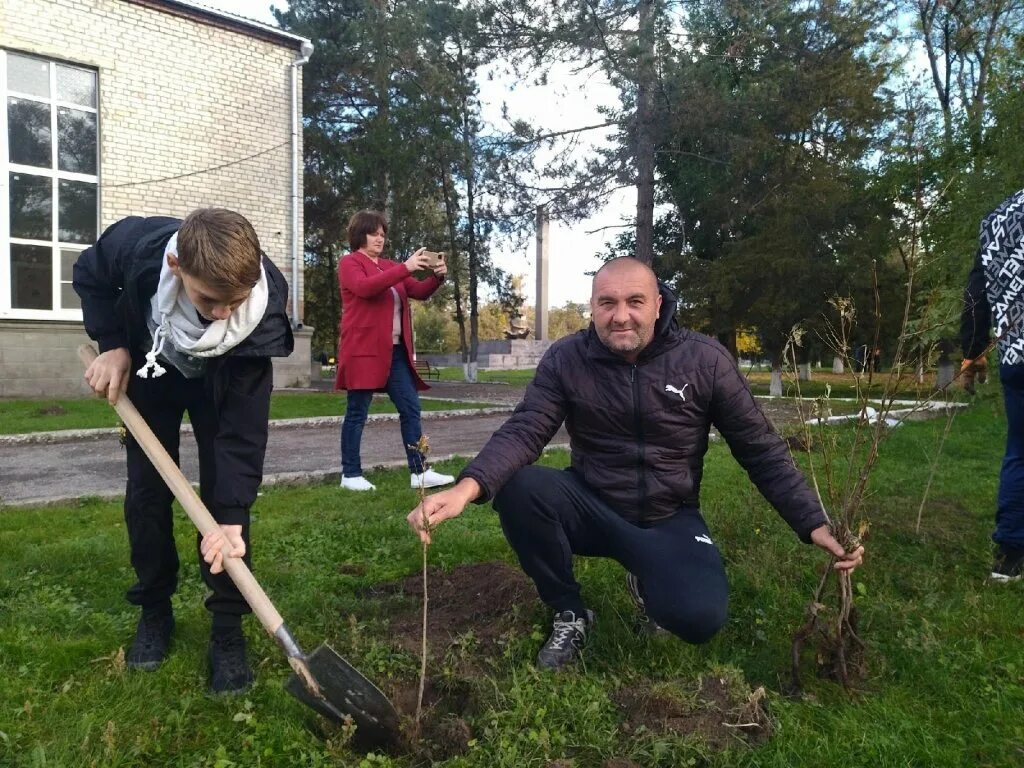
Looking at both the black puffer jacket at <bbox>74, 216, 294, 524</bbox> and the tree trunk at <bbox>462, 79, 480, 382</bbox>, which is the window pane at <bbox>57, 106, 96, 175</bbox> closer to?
the tree trunk at <bbox>462, 79, 480, 382</bbox>

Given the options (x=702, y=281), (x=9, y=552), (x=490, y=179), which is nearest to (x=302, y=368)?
(x=490, y=179)

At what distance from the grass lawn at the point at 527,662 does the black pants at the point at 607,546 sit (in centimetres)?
9

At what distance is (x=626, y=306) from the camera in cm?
268

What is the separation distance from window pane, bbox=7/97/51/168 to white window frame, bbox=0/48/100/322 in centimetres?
7

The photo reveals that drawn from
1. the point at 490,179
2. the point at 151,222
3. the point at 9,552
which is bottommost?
the point at 9,552

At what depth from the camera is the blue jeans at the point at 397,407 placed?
553 centimetres

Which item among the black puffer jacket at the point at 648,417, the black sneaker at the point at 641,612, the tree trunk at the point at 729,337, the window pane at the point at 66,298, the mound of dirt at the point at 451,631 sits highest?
the window pane at the point at 66,298

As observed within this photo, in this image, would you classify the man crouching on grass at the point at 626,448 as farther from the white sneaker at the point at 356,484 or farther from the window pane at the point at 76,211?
the window pane at the point at 76,211

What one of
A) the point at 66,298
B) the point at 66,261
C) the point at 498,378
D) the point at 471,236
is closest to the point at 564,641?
the point at 66,298

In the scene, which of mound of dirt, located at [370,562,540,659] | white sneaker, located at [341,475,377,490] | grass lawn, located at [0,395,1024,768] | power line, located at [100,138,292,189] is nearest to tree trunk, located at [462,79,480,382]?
power line, located at [100,138,292,189]

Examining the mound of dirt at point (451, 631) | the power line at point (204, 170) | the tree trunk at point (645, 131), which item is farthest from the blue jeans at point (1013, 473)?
the power line at point (204, 170)

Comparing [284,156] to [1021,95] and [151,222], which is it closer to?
[1021,95]

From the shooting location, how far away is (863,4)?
50.5ft

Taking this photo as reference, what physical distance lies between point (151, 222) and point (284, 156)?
15.4 metres
